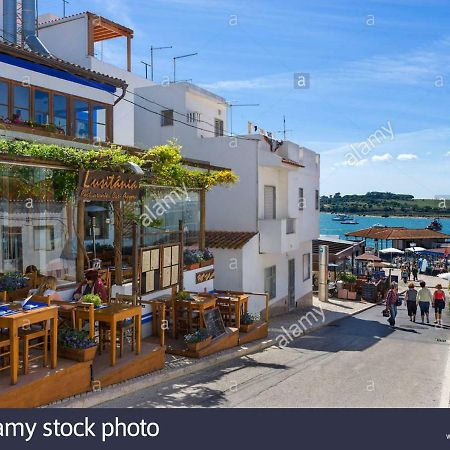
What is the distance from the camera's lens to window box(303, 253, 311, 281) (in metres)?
27.0

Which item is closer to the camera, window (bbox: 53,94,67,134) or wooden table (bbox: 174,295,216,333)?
wooden table (bbox: 174,295,216,333)

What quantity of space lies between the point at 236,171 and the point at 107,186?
36.0 feet

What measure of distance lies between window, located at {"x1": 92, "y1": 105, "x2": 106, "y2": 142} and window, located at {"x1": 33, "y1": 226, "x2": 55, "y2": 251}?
21.1 feet

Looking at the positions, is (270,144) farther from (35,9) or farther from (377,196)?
(377,196)

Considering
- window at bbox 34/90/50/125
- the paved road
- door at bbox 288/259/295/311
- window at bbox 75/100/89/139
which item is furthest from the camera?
door at bbox 288/259/295/311

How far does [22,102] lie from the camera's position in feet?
47.4

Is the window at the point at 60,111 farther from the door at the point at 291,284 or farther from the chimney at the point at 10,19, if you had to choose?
the door at the point at 291,284

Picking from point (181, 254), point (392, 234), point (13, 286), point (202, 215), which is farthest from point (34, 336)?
point (392, 234)

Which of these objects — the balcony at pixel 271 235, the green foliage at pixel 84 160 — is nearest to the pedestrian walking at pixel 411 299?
the balcony at pixel 271 235

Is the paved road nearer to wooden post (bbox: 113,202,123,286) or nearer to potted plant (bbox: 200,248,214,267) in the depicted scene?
wooden post (bbox: 113,202,123,286)

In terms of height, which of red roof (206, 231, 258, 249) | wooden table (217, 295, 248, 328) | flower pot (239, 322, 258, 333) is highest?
red roof (206, 231, 258, 249)

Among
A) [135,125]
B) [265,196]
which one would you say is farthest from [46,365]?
[135,125]

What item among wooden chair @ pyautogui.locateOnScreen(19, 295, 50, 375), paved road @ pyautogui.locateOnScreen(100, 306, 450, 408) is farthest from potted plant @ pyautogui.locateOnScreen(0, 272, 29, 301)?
paved road @ pyautogui.locateOnScreen(100, 306, 450, 408)

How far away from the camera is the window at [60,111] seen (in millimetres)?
15586
